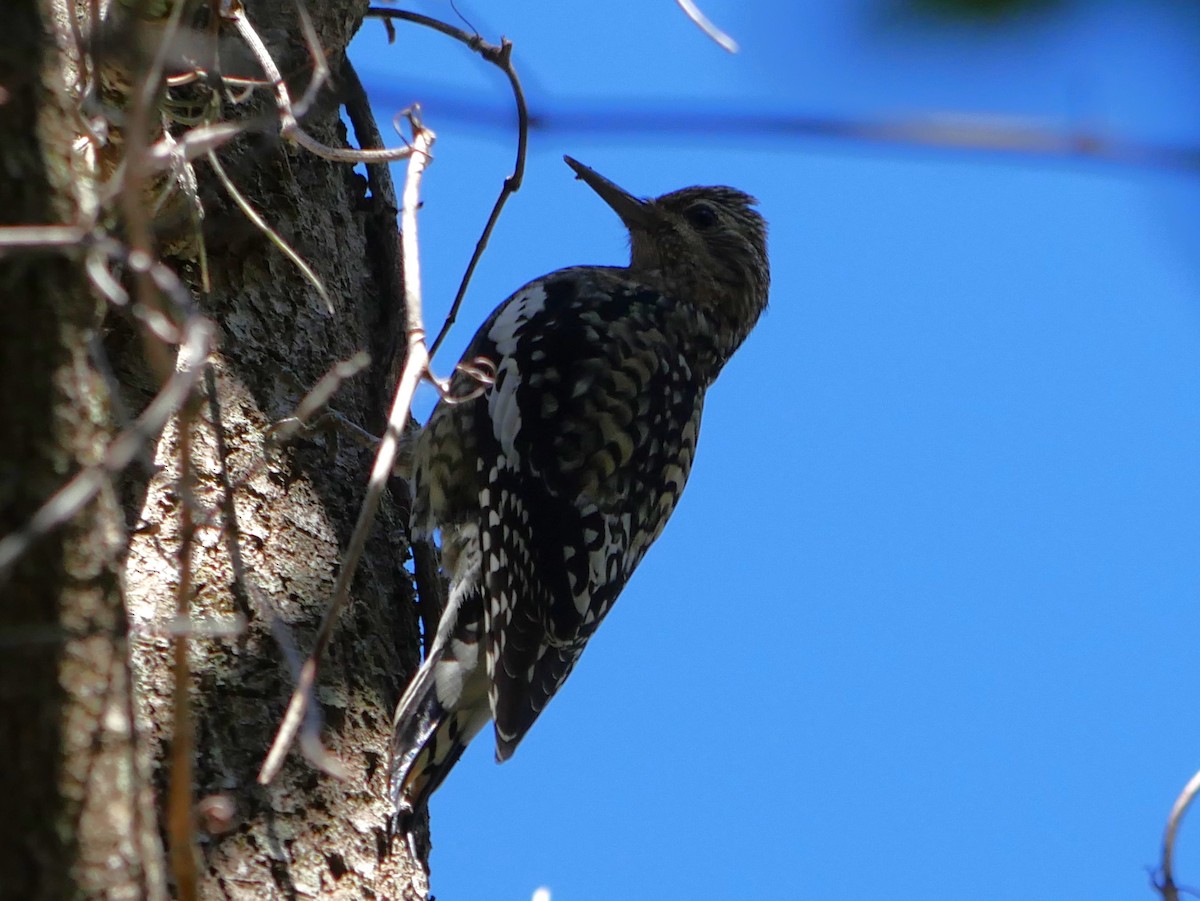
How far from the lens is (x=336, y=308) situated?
3.08 meters

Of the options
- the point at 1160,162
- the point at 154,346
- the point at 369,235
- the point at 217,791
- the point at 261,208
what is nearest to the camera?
the point at 1160,162

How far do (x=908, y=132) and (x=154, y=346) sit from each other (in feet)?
2.49

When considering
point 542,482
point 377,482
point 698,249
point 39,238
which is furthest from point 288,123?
point 698,249

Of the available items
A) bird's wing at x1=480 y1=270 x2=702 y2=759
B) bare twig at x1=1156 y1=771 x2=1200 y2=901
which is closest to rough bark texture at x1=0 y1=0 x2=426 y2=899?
bird's wing at x1=480 y1=270 x2=702 y2=759

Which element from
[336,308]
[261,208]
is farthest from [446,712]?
[261,208]

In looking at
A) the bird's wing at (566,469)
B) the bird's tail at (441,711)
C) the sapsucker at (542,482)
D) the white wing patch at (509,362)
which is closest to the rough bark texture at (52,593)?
the bird's tail at (441,711)

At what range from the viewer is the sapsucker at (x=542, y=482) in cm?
305

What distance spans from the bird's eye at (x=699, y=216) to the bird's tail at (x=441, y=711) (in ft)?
6.38

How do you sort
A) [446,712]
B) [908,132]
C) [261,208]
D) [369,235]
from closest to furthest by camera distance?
[908,132] → [446,712] → [261,208] → [369,235]

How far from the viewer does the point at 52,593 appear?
47.1 inches

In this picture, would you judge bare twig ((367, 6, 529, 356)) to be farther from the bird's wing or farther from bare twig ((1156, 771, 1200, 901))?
bare twig ((1156, 771, 1200, 901))

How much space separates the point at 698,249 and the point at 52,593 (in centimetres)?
359

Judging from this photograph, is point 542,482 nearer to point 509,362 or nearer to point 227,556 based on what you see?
point 509,362

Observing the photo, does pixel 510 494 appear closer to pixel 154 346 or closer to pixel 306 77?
pixel 306 77
